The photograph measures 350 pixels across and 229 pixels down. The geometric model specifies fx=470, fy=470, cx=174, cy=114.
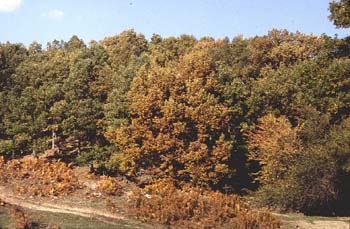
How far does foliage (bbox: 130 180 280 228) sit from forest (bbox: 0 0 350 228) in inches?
11.6

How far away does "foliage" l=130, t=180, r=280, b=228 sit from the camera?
24766 millimetres

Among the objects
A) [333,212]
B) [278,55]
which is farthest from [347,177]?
[278,55]

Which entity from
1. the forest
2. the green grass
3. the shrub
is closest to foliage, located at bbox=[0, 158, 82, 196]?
the shrub

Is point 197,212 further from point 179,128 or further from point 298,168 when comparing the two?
point 179,128

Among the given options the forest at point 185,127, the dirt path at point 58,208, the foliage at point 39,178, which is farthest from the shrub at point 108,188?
the dirt path at point 58,208

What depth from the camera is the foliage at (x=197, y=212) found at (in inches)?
975

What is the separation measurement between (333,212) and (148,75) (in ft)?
60.1

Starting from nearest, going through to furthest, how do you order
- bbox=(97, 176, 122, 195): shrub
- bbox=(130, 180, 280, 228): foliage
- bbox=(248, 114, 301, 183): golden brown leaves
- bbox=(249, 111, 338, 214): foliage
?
bbox=(130, 180, 280, 228): foliage < bbox=(249, 111, 338, 214): foliage < bbox=(97, 176, 122, 195): shrub < bbox=(248, 114, 301, 183): golden brown leaves

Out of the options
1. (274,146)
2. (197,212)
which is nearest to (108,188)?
(197,212)

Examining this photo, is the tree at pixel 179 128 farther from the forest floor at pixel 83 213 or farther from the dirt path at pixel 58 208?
the dirt path at pixel 58 208

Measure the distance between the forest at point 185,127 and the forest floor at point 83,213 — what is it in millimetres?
2469

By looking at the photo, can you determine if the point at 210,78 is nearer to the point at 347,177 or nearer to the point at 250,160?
the point at 250,160

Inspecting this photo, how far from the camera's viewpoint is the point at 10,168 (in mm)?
37312

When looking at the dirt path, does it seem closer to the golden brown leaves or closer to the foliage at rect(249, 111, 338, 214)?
the foliage at rect(249, 111, 338, 214)
